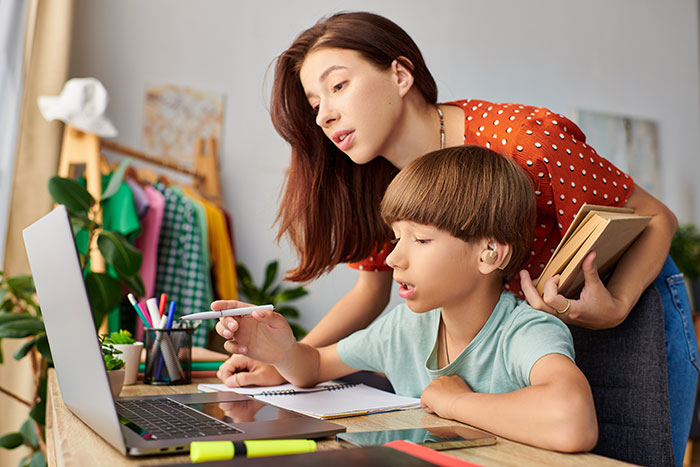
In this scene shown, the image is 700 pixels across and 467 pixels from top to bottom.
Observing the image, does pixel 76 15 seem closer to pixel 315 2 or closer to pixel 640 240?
pixel 315 2

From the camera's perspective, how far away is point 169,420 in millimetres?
683

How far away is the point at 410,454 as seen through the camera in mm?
528

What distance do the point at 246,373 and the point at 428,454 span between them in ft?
1.70

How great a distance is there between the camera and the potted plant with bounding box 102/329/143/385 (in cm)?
103

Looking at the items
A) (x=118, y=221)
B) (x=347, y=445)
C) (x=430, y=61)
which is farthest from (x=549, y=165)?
(x=430, y=61)

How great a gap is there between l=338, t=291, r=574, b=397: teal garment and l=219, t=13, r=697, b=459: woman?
0.06 meters

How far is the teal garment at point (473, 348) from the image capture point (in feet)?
2.53

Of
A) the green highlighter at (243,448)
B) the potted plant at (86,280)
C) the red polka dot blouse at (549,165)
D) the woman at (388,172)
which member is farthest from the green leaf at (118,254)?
the green highlighter at (243,448)

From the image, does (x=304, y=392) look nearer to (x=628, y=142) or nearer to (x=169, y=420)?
(x=169, y=420)

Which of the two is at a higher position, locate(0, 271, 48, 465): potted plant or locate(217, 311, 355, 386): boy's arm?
locate(217, 311, 355, 386): boy's arm

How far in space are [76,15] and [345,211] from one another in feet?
6.49

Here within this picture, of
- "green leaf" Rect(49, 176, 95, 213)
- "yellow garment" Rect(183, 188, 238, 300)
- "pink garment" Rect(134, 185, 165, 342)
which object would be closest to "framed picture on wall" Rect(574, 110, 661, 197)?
"yellow garment" Rect(183, 188, 238, 300)

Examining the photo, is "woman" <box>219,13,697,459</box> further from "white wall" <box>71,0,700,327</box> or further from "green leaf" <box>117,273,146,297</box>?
"white wall" <box>71,0,700,327</box>

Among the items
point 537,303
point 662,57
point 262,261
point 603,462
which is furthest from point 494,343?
point 662,57
